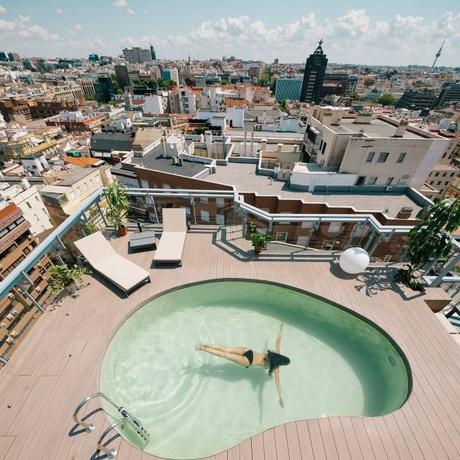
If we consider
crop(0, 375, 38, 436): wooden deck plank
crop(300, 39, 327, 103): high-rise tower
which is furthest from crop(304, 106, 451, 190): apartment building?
crop(300, 39, 327, 103): high-rise tower

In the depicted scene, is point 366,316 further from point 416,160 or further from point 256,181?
point 416,160

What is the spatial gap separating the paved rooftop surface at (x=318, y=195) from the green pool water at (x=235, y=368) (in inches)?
517

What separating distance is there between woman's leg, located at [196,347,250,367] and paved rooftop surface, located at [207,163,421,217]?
1494 cm

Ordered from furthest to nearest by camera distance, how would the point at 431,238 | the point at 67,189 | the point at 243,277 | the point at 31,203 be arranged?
the point at 67,189, the point at 31,203, the point at 243,277, the point at 431,238

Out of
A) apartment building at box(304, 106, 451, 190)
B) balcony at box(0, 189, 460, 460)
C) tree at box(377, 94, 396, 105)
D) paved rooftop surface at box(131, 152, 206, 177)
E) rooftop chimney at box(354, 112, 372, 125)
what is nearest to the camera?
balcony at box(0, 189, 460, 460)

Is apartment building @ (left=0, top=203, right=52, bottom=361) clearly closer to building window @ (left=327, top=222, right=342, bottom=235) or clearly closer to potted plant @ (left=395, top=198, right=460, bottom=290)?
building window @ (left=327, top=222, right=342, bottom=235)

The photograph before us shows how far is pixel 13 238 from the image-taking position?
21.6 m

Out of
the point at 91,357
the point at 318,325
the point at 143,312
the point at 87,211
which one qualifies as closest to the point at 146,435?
the point at 91,357

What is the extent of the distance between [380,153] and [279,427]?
21.7 metres

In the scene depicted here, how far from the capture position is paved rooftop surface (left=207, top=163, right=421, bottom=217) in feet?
62.7

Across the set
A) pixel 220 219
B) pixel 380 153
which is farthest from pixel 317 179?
pixel 220 219

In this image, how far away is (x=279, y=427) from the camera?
522cm

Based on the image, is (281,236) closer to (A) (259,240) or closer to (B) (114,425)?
(A) (259,240)

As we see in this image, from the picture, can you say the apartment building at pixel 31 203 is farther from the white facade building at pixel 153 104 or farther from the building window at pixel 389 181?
the white facade building at pixel 153 104
